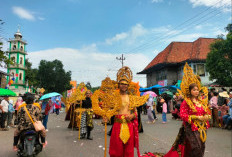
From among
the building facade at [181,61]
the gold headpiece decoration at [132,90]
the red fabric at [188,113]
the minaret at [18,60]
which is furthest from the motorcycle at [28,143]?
the minaret at [18,60]

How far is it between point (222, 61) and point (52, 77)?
44.7 metres

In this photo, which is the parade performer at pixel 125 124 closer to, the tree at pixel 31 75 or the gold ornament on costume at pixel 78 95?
the gold ornament on costume at pixel 78 95

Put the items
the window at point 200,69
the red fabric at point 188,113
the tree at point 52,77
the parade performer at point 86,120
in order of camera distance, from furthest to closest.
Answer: the tree at point 52,77
the window at point 200,69
the parade performer at point 86,120
the red fabric at point 188,113

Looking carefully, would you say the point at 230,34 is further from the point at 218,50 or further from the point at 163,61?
the point at 163,61

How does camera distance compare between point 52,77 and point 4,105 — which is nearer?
point 4,105

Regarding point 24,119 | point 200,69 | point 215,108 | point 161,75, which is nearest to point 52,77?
point 161,75

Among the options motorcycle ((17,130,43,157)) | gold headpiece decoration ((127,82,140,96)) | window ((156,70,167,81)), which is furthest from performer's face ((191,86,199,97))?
window ((156,70,167,81))

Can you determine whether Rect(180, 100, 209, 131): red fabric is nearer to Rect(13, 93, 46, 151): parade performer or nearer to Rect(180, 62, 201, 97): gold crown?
Rect(180, 62, 201, 97): gold crown

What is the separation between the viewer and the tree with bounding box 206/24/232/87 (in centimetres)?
1720

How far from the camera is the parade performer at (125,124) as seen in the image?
3.88 meters

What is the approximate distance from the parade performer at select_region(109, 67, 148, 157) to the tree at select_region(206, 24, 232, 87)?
1571cm

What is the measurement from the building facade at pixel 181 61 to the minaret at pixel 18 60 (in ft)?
118

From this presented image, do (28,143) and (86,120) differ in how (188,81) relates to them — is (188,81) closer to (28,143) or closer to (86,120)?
(28,143)

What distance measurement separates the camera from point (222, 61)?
57.6 ft
